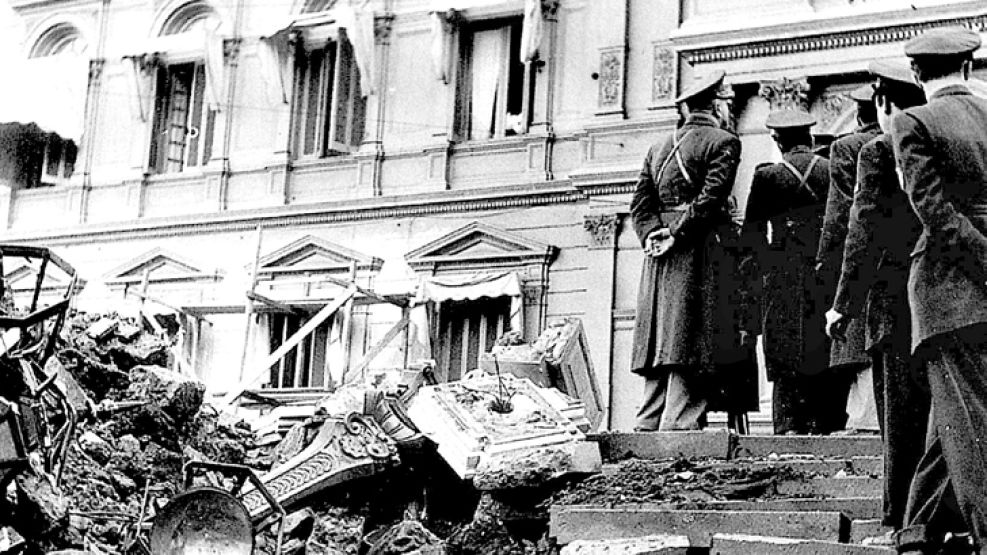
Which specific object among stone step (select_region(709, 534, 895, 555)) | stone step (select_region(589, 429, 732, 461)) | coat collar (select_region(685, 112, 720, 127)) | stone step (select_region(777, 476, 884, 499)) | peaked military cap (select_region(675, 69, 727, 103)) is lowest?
stone step (select_region(709, 534, 895, 555))

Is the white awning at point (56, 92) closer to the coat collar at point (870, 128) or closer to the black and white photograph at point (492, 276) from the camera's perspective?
the black and white photograph at point (492, 276)

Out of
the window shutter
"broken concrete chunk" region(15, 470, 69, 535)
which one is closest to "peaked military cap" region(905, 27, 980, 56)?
"broken concrete chunk" region(15, 470, 69, 535)

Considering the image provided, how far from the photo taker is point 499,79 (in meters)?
21.1

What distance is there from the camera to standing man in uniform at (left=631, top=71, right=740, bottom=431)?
29.8 feet

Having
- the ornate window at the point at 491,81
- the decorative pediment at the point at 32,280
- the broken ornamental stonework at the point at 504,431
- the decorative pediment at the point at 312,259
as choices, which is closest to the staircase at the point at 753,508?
the broken ornamental stonework at the point at 504,431

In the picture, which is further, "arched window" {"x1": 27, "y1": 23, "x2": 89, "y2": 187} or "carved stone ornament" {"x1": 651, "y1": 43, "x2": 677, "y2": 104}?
"arched window" {"x1": 27, "y1": 23, "x2": 89, "y2": 187}

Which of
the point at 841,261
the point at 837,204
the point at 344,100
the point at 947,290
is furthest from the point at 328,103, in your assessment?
the point at 947,290

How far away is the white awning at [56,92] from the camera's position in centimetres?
2434

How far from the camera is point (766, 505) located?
285 inches

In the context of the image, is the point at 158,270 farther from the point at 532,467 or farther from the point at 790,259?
the point at 532,467

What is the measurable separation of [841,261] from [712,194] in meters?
1.19

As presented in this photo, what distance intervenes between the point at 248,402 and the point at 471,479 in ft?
41.4

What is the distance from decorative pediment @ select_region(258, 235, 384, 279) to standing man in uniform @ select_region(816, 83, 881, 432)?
1228 cm

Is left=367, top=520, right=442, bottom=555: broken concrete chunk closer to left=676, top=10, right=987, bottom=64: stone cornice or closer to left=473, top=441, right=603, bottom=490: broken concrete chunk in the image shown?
left=473, top=441, right=603, bottom=490: broken concrete chunk
